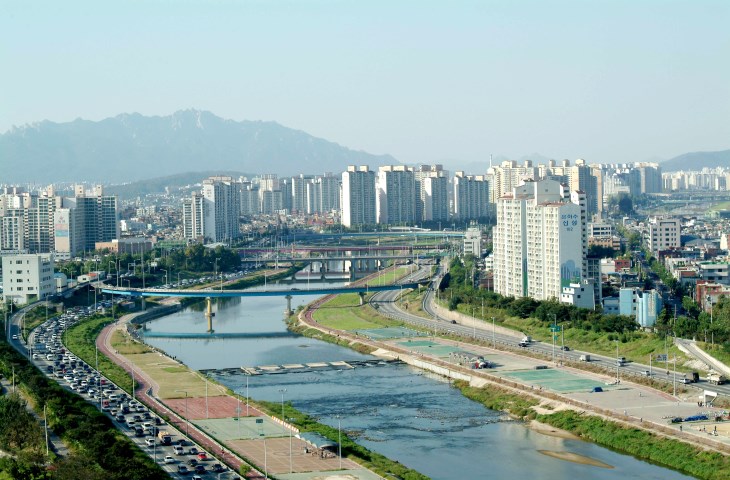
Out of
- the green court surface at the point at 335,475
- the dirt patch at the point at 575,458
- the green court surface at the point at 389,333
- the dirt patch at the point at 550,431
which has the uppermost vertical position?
the green court surface at the point at 389,333

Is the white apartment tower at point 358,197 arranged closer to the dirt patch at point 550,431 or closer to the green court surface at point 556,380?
the green court surface at point 556,380

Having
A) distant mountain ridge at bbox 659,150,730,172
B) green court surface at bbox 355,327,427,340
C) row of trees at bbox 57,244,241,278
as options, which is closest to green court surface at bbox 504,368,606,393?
green court surface at bbox 355,327,427,340

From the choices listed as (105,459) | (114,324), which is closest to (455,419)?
(105,459)

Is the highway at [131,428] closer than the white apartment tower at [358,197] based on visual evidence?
Yes

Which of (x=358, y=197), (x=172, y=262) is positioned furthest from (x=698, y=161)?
(x=172, y=262)

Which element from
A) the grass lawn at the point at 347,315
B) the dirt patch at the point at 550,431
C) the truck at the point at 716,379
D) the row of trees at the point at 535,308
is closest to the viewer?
the dirt patch at the point at 550,431

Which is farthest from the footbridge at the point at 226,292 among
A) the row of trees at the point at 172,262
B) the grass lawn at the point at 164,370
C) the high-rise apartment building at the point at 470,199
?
the high-rise apartment building at the point at 470,199
